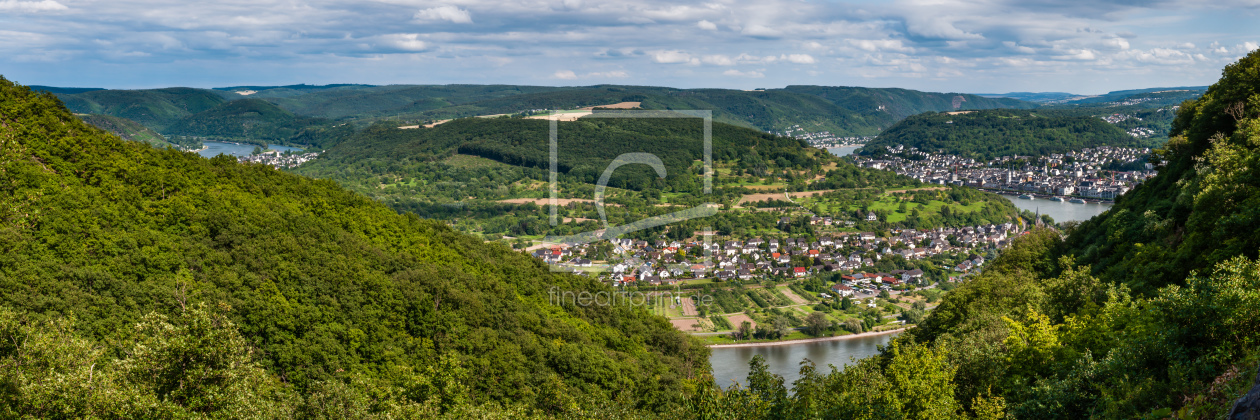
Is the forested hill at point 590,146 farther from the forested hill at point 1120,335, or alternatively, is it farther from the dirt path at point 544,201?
the forested hill at point 1120,335

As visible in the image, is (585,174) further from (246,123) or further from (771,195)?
(246,123)

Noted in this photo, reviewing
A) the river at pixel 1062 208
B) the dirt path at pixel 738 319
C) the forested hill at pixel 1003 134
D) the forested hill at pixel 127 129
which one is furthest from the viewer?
the forested hill at pixel 1003 134

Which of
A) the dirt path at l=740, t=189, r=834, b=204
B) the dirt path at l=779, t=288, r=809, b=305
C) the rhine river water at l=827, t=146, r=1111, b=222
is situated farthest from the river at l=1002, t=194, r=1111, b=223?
the dirt path at l=779, t=288, r=809, b=305

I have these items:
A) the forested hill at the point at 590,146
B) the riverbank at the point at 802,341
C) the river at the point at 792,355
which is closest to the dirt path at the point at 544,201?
the forested hill at the point at 590,146

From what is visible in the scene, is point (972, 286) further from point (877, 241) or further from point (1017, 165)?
point (1017, 165)

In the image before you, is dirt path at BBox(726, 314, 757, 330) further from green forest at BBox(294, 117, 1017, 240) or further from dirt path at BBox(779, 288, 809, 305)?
green forest at BBox(294, 117, 1017, 240)

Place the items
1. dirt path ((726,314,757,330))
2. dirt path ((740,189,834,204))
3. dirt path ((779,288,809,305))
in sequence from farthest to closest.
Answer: dirt path ((740,189,834,204)) → dirt path ((779,288,809,305)) → dirt path ((726,314,757,330))
